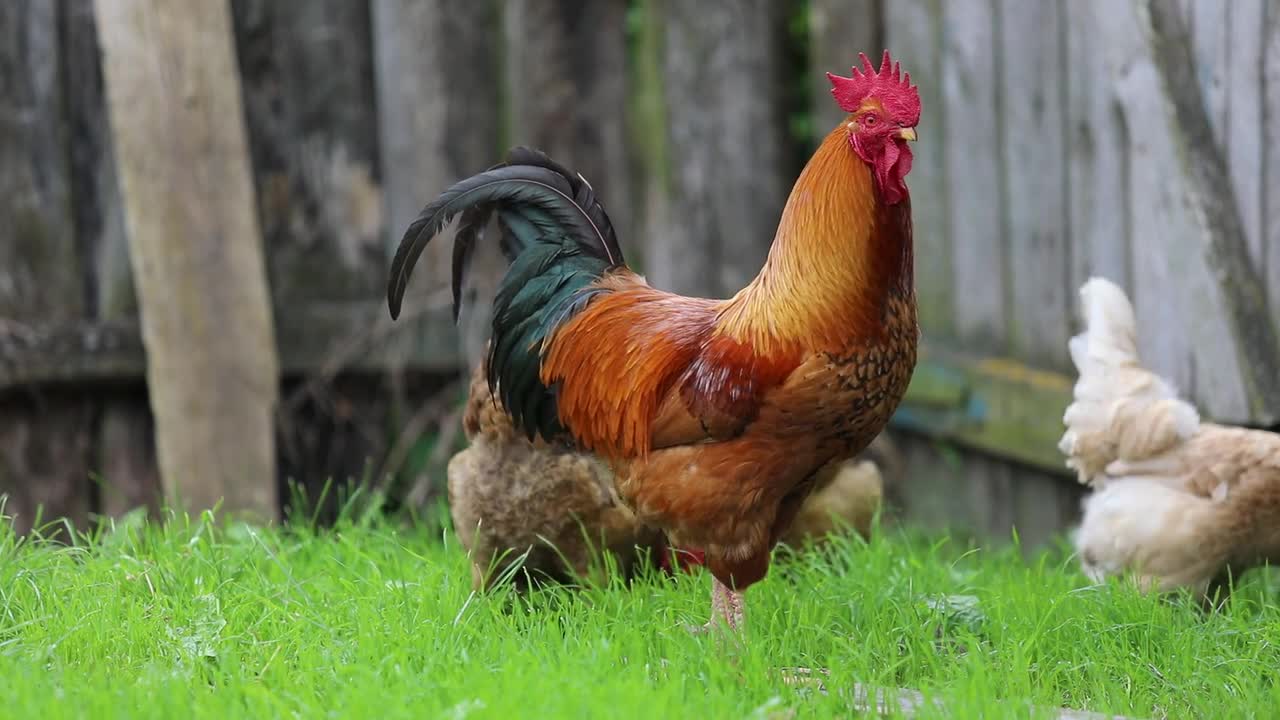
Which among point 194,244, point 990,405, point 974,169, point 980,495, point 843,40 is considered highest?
point 843,40

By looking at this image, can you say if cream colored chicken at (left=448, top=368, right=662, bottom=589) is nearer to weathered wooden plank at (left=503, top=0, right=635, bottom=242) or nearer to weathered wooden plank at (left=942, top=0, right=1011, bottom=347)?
weathered wooden plank at (left=503, top=0, right=635, bottom=242)

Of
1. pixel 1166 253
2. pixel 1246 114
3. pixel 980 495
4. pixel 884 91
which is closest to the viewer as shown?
pixel 884 91

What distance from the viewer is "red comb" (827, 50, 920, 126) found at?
343 cm

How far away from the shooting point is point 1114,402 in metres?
4.55

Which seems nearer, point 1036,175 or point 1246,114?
point 1246,114

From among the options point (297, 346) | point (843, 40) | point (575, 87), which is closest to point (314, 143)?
point (297, 346)

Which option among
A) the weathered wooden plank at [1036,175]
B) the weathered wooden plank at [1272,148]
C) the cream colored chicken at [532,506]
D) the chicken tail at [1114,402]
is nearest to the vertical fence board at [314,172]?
the cream colored chicken at [532,506]

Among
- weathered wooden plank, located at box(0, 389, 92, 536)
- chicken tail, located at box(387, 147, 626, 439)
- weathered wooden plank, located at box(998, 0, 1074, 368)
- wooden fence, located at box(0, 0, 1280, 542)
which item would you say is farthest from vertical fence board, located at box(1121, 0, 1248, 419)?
weathered wooden plank, located at box(0, 389, 92, 536)

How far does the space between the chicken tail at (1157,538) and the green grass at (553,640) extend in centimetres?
12

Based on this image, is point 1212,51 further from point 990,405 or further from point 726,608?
point 726,608

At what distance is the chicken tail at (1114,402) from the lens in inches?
175

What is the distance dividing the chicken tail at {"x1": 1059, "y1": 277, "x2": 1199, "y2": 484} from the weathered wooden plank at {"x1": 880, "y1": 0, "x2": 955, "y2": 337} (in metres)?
1.17

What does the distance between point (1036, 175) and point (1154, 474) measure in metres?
1.49

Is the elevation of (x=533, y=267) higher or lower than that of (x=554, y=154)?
lower
